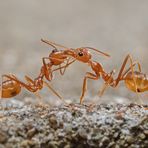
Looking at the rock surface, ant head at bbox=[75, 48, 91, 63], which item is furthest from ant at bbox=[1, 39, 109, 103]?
the rock surface

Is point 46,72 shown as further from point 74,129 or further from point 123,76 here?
point 74,129

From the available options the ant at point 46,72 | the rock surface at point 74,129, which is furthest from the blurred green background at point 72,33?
the rock surface at point 74,129

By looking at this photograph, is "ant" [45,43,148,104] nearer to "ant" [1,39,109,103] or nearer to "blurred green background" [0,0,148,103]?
"ant" [1,39,109,103]

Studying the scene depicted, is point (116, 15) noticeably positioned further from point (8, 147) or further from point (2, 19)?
point (8, 147)

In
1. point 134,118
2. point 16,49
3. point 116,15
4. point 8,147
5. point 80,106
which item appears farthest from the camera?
point 116,15

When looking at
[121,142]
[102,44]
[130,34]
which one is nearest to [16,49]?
[102,44]

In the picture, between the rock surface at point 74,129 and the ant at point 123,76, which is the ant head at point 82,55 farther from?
the rock surface at point 74,129
